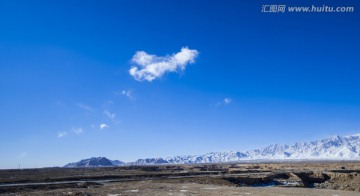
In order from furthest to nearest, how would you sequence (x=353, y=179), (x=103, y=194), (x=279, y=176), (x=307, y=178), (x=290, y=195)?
(x=279, y=176), (x=307, y=178), (x=353, y=179), (x=103, y=194), (x=290, y=195)

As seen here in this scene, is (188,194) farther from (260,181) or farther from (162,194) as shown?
(260,181)

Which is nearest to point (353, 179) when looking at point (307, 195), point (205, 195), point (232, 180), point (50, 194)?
point (232, 180)

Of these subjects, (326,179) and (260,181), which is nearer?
(260,181)

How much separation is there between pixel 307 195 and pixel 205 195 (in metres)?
10.3

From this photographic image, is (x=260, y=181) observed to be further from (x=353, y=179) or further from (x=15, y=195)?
(x=15, y=195)

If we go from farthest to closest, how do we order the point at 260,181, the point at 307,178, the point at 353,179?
1. the point at 307,178
2. the point at 260,181
3. the point at 353,179

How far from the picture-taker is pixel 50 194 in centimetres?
3916

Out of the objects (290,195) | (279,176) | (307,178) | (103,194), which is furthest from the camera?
(279,176)

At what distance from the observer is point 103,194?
3819cm

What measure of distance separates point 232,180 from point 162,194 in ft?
97.6

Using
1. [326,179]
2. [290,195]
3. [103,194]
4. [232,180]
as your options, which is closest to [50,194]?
[103,194]

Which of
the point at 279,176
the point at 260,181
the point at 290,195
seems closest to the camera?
the point at 290,195

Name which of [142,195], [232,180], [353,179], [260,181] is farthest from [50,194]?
[353,179]

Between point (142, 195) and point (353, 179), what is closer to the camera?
point (142, 195)
